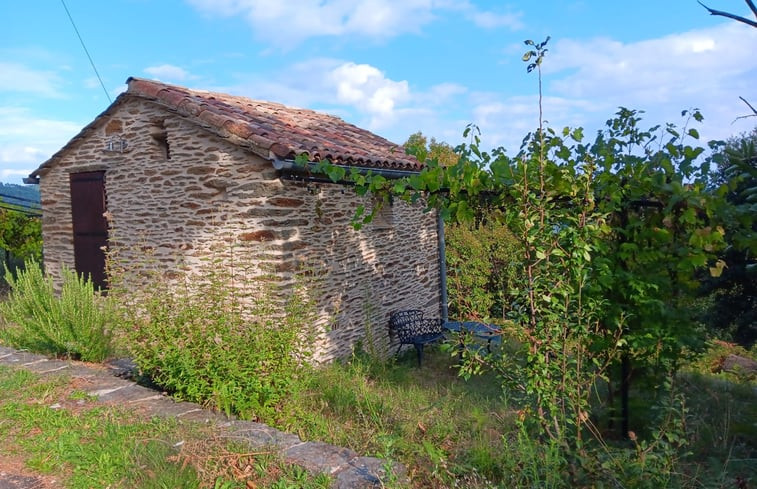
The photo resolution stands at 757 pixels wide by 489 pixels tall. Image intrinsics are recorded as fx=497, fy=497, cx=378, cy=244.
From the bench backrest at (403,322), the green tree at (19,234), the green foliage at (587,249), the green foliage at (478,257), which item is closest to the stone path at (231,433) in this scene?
the green foliage at (587,249)

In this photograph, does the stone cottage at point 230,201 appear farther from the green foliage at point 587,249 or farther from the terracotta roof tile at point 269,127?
the green foliage at point 587,249

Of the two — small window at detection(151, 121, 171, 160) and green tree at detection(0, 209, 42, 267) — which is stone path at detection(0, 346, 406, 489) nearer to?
small window at detection(151, 121, 171, 160)

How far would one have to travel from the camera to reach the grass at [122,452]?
2.89 metres

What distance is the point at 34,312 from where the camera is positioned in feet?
18.5

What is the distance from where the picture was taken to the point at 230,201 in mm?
6371

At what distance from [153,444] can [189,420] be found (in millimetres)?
398

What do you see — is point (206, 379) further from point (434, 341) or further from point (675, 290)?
point (434, 341)

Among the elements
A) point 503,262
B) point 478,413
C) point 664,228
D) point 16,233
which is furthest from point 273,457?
point 16,233

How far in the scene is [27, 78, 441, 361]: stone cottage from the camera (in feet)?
20.2

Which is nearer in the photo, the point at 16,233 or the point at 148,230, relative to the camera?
the point at 148,230

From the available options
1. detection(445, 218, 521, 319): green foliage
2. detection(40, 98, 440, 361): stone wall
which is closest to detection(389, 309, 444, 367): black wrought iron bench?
detection(40, 98, 440, 361): stone wall

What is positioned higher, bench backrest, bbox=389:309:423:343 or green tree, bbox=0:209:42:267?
green tree, bbox=0:209:42:267

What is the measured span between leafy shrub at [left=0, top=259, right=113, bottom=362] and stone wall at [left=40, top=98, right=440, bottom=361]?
742 millimetres

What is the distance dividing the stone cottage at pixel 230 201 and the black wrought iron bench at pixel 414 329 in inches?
10.1
